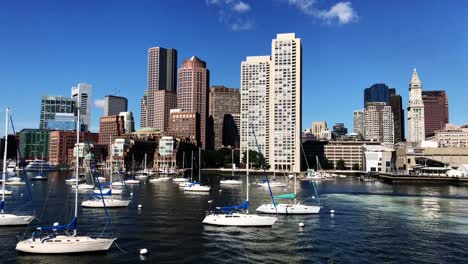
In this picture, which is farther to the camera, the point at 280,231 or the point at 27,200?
the point at 27,200

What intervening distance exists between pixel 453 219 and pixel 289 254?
43699 millimetres

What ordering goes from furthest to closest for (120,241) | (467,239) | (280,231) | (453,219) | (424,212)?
(424,212) < (453,219) < (280,231) < (467,239) < (120,241)

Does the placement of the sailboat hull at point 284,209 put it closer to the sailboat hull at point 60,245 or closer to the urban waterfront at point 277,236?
the urban waterfront at point 277,236

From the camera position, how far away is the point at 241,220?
2559 inches

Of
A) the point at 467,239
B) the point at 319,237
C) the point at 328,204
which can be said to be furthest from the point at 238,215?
the point at 328,204

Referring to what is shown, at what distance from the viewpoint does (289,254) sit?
48562 millimetres

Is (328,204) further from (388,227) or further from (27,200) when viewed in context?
(27,200)

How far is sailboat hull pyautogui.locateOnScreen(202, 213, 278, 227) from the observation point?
64500 millimetres

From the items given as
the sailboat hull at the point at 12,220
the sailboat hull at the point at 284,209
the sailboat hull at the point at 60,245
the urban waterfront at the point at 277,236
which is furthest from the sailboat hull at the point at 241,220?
the sailboat hull at the point at 12,220

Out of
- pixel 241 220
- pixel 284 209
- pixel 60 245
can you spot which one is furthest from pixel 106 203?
pixel 60 245

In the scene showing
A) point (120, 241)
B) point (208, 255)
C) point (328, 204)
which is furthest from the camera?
point (328, 204)

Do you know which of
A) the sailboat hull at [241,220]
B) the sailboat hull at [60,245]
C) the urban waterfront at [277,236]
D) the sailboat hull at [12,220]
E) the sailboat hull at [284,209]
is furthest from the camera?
the sailboat hull at [284,209]

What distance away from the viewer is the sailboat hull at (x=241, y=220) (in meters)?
64.5

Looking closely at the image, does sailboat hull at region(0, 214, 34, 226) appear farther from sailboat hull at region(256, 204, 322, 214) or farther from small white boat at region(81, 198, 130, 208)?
sailboat hull at region(256, 204, 322, 214)
